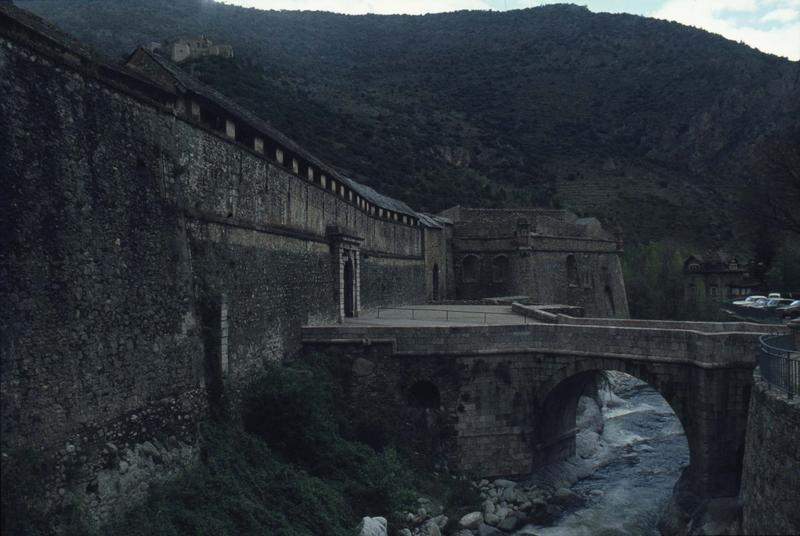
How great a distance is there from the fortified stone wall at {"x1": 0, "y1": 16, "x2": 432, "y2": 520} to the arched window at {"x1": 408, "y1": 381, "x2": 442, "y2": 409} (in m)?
5.32

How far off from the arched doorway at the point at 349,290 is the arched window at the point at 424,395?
265 inches

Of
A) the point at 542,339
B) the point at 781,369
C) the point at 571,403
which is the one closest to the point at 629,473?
the point at 571,403

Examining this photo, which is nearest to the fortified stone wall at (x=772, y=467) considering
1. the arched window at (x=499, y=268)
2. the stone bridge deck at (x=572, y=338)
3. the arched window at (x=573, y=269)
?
the stone bridge deck at (x=572, y=338)

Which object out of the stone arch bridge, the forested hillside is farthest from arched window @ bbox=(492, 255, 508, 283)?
the forested hillside

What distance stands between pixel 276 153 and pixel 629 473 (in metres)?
15.9

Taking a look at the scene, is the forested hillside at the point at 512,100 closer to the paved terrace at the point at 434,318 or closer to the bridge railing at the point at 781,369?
the paved terrace at the point at 434,318

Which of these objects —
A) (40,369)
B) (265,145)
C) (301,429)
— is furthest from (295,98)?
(40,369)

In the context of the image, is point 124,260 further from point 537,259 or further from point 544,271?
point 544,271

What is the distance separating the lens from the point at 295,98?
73688 mm

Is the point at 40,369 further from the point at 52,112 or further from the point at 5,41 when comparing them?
the point at 5,41

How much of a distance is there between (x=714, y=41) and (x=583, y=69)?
25.0 metres

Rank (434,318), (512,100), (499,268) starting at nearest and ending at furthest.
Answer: (434,318), (499,268), (512,100)

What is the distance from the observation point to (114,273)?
1037 centimetres


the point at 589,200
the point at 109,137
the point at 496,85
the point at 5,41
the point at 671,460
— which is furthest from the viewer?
the point at 496,85
